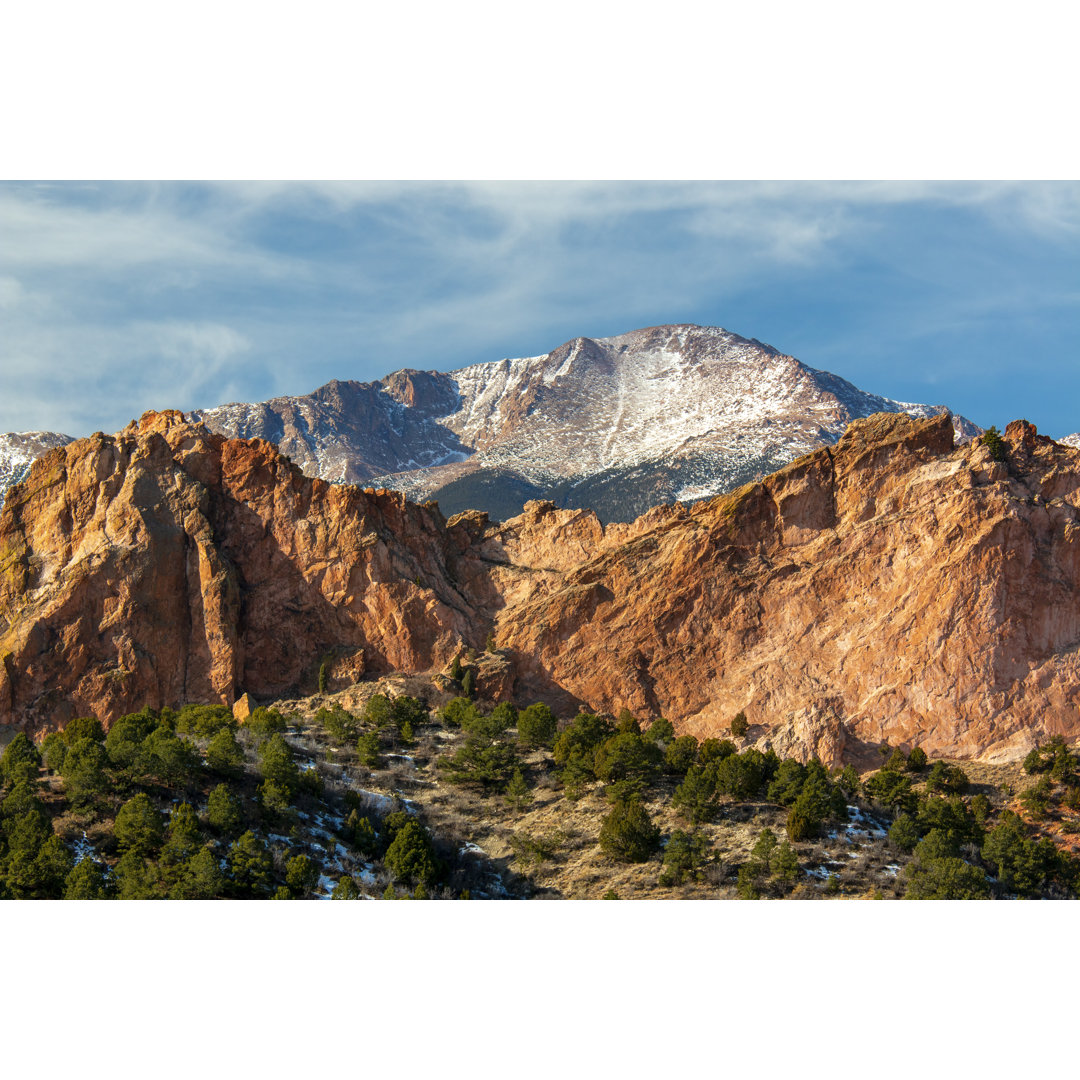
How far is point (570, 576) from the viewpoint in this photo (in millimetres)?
72750

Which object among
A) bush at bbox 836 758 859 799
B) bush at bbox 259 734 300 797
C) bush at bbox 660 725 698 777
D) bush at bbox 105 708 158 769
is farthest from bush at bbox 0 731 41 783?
bush at bbox 836 758 859 799

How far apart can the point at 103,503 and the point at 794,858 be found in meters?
50.5

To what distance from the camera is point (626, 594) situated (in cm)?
7012

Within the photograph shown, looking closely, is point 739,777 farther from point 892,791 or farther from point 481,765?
point 481,765

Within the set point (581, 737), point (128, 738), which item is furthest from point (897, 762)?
point (128, 738)

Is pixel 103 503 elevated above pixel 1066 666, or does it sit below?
above

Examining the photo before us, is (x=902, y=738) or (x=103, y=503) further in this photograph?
(x=103, y=503)

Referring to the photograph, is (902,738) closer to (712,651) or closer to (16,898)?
(712,651)

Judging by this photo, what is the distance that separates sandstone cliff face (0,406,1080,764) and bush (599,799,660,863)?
66.6 feet

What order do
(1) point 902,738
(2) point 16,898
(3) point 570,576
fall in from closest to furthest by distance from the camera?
(2) point 16,898, (1) point 902,738, (3) point 570,576

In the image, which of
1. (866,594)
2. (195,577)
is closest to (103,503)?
(195,577)

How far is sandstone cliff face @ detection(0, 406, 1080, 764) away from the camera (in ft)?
204

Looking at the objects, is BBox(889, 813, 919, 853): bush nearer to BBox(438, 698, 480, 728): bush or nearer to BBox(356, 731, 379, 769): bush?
BBox(438, 698, 480, 728): bush

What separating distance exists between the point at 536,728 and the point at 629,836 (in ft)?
47.6
